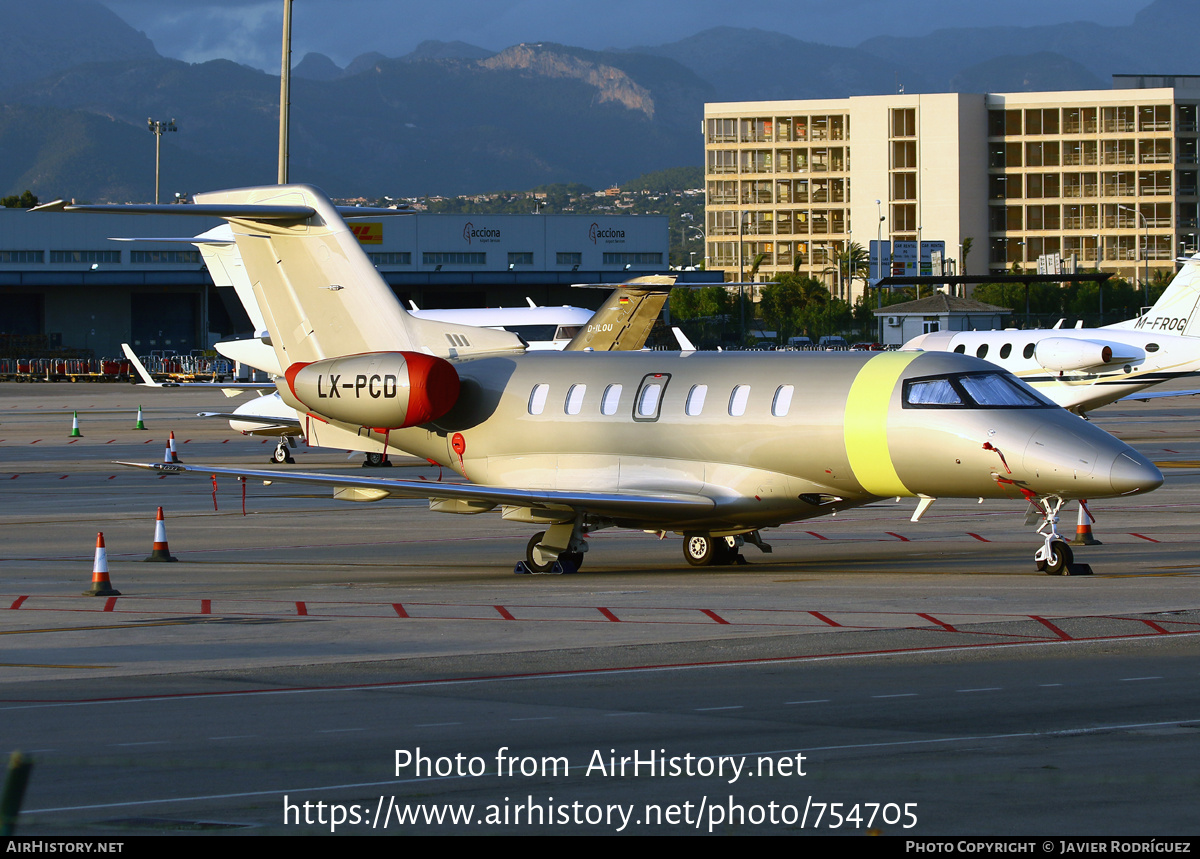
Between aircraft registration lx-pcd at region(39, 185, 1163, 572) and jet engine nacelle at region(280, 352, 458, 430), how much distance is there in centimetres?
3

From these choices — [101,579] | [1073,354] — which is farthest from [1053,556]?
[1073,354]

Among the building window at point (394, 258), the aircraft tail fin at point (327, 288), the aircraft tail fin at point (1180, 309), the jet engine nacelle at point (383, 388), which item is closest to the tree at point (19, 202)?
the building window at point (394, 258)

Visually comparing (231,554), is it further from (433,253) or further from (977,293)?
(977,293)

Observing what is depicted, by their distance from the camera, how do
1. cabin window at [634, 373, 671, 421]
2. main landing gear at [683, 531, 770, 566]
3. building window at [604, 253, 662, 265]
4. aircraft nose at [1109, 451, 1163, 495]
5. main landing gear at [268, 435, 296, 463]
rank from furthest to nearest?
building window at [604, 253, 662, 265] → main landing gear at [268, 435, 296, 463] → main landing gear at [683, 531, 770, 566] → cabin window at [634, 373, 671, 421] → aircraft nose at [1109, 451, 1163, 495]

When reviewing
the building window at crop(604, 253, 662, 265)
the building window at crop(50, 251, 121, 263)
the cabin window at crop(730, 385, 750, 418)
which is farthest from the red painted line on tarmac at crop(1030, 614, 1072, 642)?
the building window at crop(604, 253, 662, 265)

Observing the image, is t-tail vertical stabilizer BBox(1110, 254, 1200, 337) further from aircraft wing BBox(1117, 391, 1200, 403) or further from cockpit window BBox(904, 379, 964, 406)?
cockpit window BBox(904, 379, 964, 406)

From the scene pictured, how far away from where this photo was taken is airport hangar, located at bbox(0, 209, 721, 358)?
114m

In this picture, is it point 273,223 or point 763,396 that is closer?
point 763,396

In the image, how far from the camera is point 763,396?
2061 centimetres

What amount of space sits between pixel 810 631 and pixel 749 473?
197 inches

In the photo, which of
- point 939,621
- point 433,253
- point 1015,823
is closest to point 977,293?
point 433,253

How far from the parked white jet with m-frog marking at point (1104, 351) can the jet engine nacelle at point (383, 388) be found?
89.4 ft

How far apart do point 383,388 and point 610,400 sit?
3.54 metres

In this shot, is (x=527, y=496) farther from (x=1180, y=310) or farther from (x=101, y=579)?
(x=1180, y=310)
